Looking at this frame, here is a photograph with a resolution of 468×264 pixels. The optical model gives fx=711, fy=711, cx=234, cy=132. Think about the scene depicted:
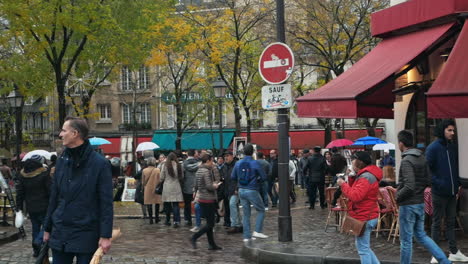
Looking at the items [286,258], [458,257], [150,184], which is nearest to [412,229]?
[458,257]

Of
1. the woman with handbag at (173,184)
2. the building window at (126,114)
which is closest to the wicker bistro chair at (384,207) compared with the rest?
the woman with handbag at (173,184)

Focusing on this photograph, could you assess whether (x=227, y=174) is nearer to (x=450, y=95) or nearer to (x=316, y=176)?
(x=316, y=176)

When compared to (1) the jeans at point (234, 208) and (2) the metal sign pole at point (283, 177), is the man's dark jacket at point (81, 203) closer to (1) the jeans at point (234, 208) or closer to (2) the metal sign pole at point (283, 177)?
(2) the metal sign pole at point (283, 177)

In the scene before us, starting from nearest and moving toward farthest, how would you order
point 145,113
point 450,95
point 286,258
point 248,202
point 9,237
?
point 450,95 < point 286,258 < point 248,202 < point 9,237 < point 145,113

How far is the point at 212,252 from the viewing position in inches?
489

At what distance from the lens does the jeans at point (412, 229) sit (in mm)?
8742

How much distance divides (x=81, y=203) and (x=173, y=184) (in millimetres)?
11060

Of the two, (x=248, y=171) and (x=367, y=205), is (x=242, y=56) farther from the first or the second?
(x=367, y=205)

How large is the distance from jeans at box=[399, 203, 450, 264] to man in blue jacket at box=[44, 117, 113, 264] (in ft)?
13.7

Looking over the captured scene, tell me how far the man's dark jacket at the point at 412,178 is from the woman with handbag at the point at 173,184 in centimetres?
879

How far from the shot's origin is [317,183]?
20.4m

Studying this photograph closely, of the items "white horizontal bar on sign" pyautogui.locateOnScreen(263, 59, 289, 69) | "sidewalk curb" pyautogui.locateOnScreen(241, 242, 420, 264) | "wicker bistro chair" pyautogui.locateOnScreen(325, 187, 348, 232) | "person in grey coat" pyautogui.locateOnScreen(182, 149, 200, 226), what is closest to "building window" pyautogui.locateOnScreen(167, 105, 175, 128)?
"person in grey coat" pyautogui.locateOnScreen(182, 149, 200, 226)

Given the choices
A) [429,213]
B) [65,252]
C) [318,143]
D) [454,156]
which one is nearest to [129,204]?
[429,213]

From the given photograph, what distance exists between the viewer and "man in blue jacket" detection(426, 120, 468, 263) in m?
9.84
